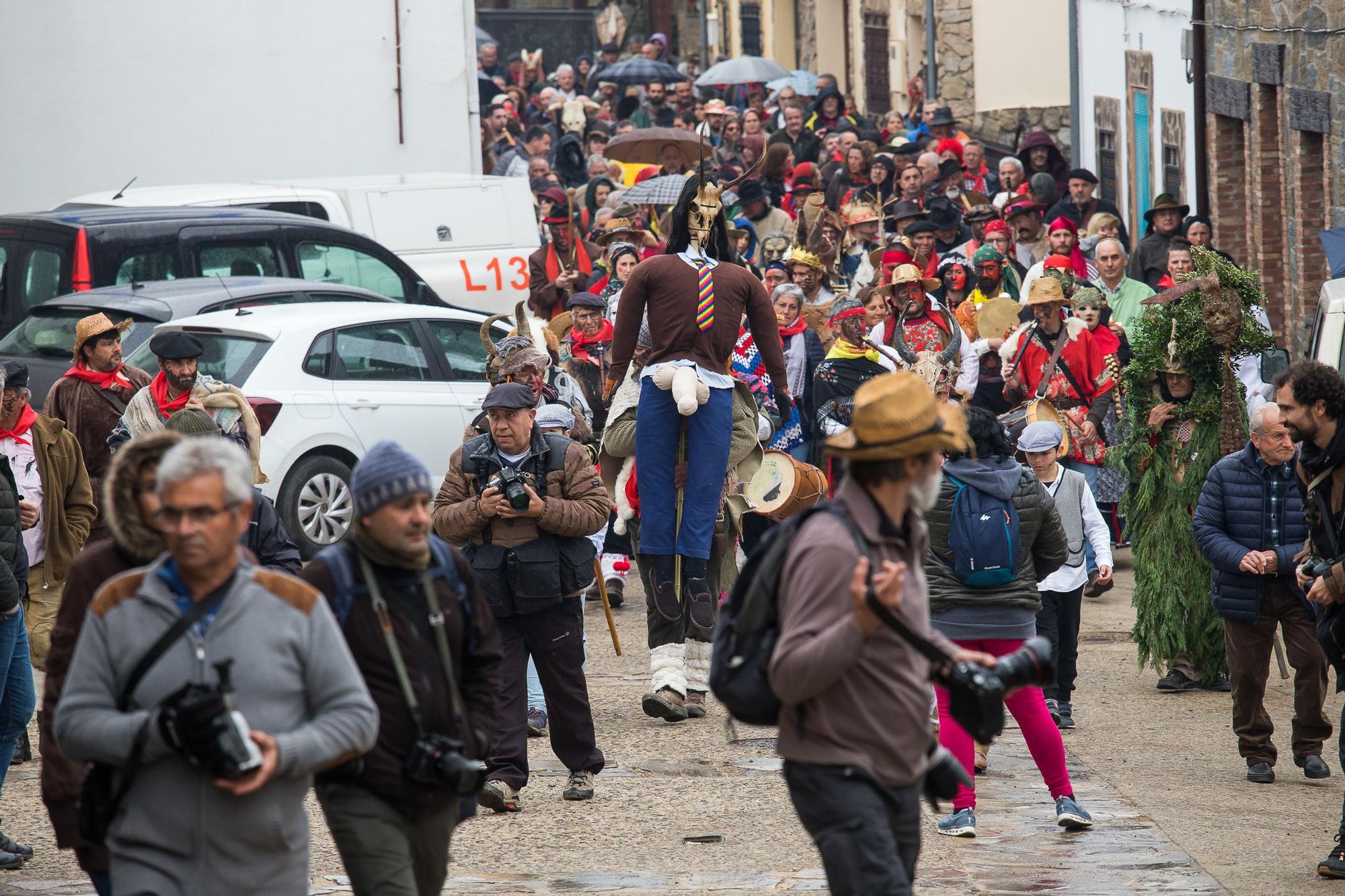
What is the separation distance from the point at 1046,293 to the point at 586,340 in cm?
312

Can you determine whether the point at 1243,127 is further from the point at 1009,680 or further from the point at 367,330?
the point at 1009,680

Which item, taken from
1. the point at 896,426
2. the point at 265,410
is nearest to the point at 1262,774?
the point at 896,426

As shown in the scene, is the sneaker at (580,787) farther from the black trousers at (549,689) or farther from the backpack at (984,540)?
the backpack at (984,540)

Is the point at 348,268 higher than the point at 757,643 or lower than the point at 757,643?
higher

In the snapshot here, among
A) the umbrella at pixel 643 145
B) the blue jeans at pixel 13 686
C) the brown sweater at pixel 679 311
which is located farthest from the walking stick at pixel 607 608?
the umbrella at pixel 643 145

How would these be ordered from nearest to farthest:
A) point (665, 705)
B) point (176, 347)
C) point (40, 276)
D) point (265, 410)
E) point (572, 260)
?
point (176, 347) < point (665, 705) < point (265, 410) < point (40, 276) < point (572, 260)

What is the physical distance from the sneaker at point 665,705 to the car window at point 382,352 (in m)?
4.66

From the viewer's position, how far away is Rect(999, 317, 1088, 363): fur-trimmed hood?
1270 centimetres

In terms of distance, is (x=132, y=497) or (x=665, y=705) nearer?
(x=132, y=497)

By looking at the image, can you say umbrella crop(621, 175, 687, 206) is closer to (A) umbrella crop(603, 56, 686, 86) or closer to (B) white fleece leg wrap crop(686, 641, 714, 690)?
(B) white fleece leg wrap crop(686, 641, 714, 690)

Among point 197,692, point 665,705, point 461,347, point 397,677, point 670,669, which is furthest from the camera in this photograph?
point 461,347

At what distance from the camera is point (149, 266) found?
592 inches

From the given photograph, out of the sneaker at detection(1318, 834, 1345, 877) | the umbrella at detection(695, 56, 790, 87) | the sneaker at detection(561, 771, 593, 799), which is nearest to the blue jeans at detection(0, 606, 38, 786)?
the sneaker at detection(561, 771, 593, 799)

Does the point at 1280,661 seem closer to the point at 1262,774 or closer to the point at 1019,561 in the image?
the point at 1262,774
